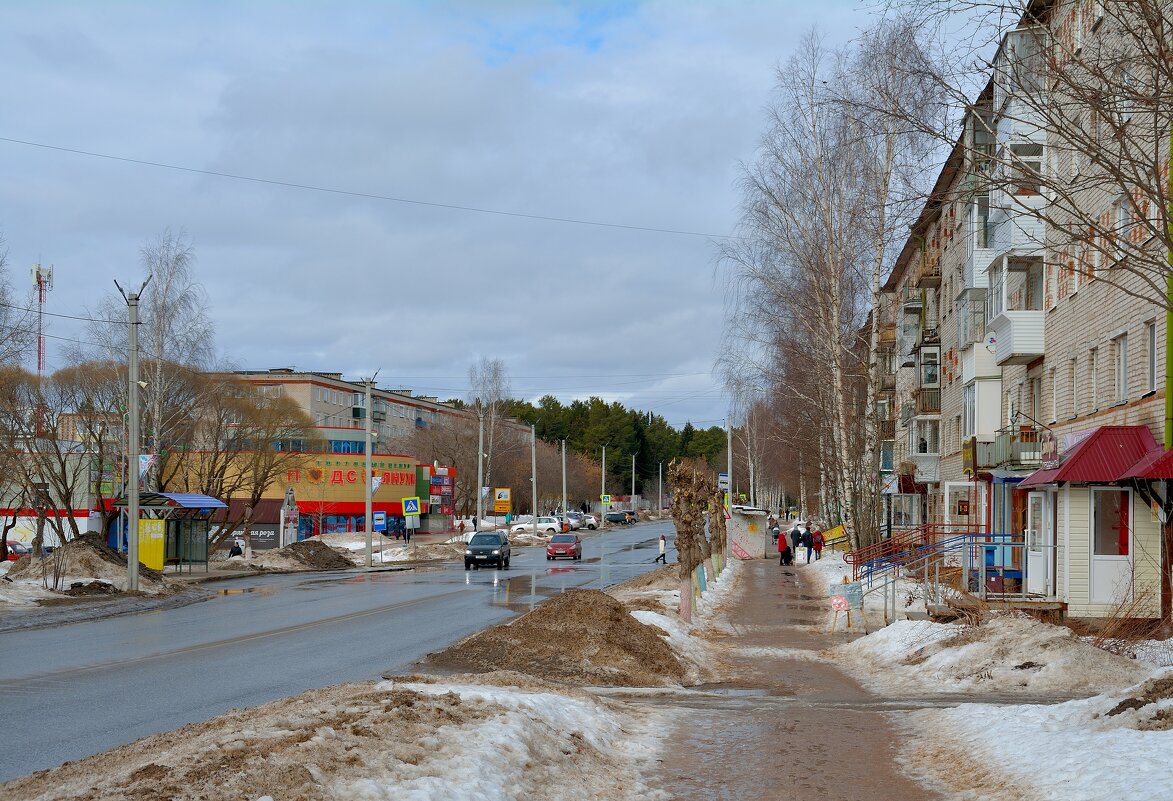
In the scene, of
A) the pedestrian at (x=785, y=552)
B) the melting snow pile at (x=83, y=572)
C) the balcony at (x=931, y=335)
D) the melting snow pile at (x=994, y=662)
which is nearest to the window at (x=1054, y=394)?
the melting snow pile at (x=994, y=662)

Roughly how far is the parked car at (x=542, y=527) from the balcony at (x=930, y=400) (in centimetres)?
4303

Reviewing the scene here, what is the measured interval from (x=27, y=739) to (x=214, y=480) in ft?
153

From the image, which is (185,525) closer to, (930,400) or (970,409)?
(970,409)

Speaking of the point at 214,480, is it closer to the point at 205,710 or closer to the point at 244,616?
the point at 244,616

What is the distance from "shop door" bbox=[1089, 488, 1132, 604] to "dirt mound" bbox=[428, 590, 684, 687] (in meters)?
8.39

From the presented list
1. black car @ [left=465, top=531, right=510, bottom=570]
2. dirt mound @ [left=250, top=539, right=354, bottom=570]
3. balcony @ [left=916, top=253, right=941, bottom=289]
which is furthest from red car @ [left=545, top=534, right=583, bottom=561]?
balcony @ [left=916, top=253, right=941, bottom=289]

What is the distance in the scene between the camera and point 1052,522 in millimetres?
22156

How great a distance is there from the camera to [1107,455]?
20.3 metres

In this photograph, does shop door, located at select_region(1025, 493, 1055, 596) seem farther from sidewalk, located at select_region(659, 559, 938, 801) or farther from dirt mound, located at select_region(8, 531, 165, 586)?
dirt mound, located at select_region(8, 531, 165, 586)

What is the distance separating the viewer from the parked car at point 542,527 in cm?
9006

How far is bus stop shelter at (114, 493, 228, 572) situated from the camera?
144ft

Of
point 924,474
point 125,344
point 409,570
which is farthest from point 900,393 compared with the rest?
point 125,344

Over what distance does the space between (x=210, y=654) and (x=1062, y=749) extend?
1378 cm

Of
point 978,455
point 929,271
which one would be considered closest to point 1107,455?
point 978,455
